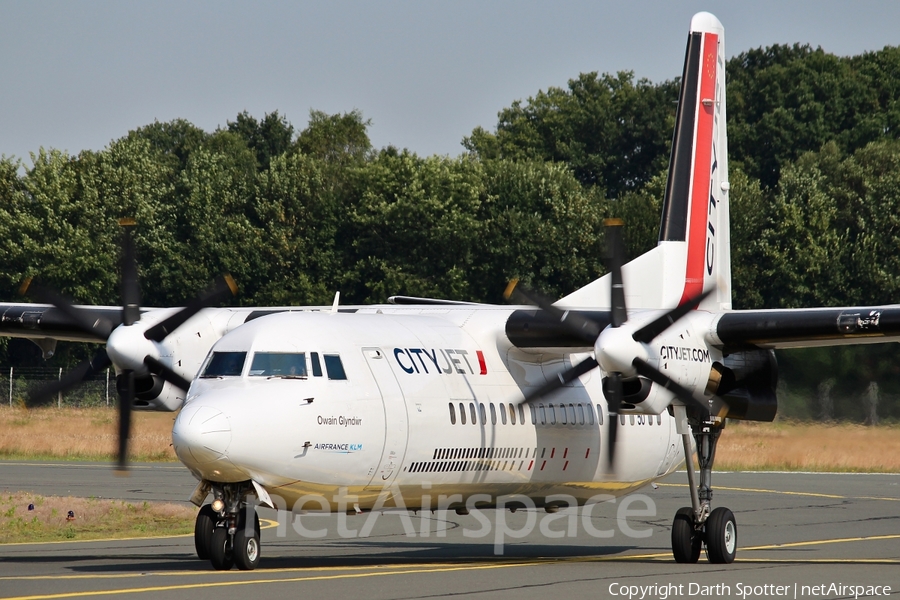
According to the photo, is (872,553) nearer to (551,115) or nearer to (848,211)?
(848,211)

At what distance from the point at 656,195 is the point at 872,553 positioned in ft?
129

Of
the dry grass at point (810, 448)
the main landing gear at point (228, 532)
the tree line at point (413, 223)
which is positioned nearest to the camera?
the main landing gear at point (228, 532)

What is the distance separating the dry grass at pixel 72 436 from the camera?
40719 mm

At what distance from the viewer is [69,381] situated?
1803 cm

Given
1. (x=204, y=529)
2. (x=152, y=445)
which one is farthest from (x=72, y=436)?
(x=204, y=529)

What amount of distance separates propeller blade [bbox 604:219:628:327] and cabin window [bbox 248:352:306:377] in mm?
4045

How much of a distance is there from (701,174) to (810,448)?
546 inches

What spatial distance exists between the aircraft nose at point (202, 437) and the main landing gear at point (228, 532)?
3.05 ft

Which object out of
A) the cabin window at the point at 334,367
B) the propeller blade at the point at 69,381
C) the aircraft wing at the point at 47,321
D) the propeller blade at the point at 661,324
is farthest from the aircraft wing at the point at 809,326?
the aircraft wing at the point at 47,321

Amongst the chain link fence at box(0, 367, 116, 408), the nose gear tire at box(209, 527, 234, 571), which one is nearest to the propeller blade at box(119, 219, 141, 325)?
A: the nose gear tire at box(209, 527, 234, 571)

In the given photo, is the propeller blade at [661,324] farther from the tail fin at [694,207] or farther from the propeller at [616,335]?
the tail fin at [694,207]

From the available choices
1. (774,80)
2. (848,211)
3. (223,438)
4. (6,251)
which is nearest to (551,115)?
(774,80)

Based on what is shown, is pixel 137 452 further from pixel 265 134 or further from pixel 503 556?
pixel 265 134

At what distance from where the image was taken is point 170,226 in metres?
58.0
